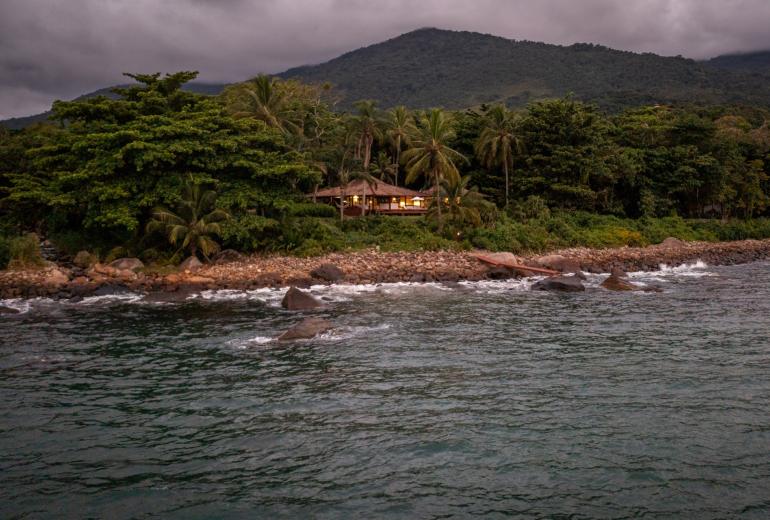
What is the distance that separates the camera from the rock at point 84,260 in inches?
1564

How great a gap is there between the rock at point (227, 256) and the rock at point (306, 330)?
18524 mm

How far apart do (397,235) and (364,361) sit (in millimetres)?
29087

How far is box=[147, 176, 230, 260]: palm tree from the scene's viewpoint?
123ft

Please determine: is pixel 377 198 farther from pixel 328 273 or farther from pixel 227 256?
pixel 328 273

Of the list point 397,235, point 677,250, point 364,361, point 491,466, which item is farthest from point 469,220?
point 491,466

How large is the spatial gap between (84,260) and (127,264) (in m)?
4.57

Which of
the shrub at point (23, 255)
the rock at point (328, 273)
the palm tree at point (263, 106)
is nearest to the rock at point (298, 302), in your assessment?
the rock at point (328, 273)

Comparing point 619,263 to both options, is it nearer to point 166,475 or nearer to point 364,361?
point 364,361

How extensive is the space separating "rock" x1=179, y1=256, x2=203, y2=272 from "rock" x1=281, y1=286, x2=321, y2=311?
11.5 meters

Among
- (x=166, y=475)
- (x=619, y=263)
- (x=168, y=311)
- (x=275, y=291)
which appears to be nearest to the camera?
(x=166, y=475)

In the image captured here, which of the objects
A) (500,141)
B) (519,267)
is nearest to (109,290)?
(519,267)

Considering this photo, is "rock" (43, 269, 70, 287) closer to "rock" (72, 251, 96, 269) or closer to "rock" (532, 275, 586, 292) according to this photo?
"rock" (72, 251, 96, 269)

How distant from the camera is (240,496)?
1055cm

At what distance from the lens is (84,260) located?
4016cm
